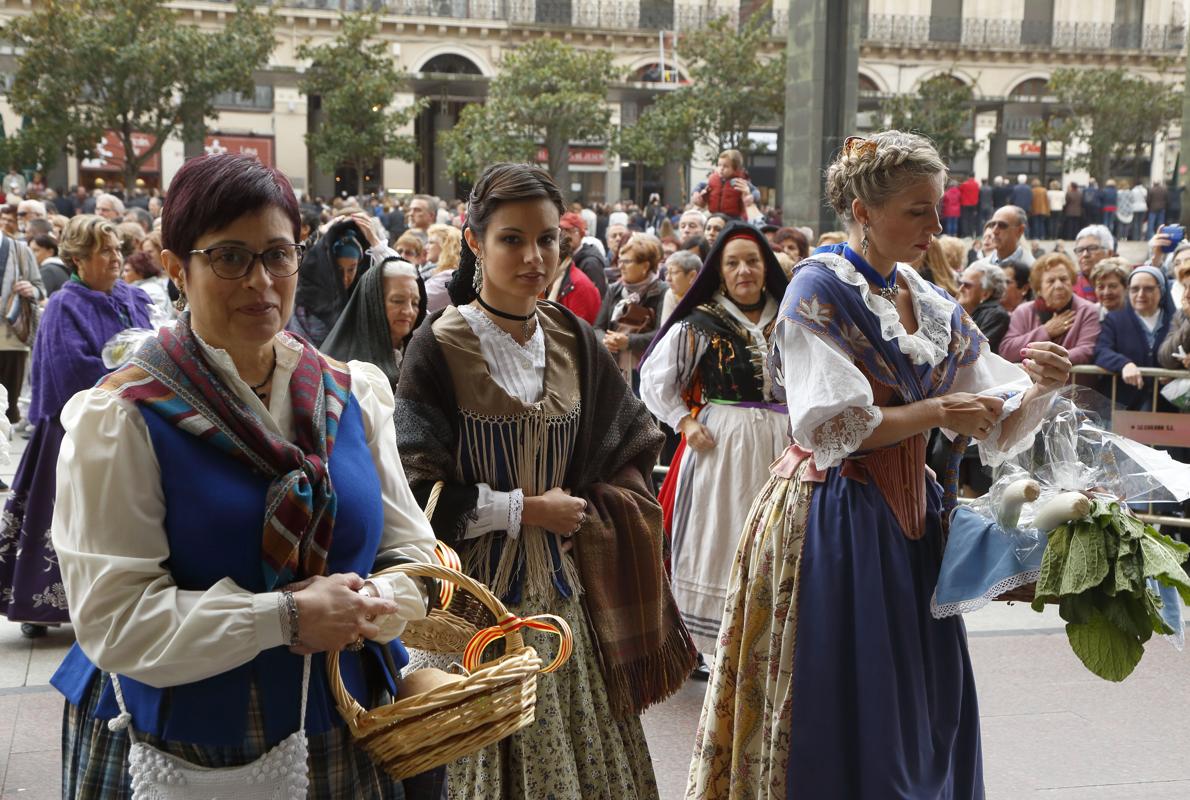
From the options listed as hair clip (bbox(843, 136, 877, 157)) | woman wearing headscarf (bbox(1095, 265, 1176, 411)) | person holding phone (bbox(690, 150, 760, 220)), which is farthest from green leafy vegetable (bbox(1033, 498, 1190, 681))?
person holding phone (bbox(690, 150, 760, 220))

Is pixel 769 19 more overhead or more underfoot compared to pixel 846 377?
more overhead

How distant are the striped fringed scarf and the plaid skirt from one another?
0.80 feet

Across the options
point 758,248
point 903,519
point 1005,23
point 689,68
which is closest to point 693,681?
point 758,248

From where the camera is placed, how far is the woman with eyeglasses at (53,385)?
554 cm

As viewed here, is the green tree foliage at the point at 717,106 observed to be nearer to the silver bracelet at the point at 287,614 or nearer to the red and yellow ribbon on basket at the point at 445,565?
the red and yellow ribbon on basket at the point at 445,565

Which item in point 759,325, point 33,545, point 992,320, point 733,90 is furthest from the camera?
point 733,90

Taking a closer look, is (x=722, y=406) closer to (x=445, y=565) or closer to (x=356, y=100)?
(x=445, y=565)

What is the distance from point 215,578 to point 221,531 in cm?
8

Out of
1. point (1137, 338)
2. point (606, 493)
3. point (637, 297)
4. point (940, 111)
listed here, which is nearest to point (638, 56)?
point (940, 111)

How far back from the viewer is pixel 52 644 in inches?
221

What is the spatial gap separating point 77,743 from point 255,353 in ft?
2.30

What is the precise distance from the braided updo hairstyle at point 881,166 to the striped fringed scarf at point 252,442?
174cm

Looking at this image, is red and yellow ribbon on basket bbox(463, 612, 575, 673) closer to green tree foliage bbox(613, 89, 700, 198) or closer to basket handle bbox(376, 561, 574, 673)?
basket handle bbox(376, 561, 574, 673)

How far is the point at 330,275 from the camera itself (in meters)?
5.95
